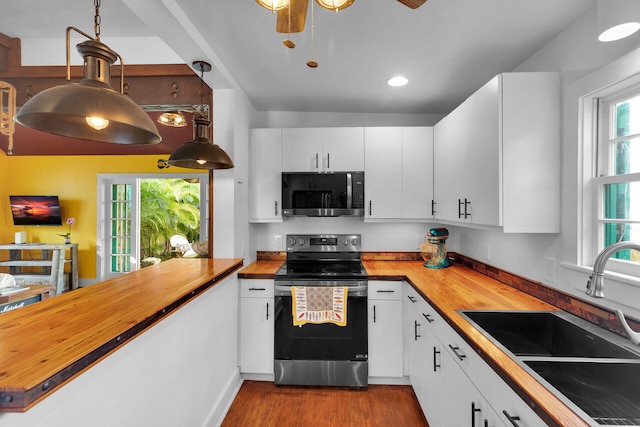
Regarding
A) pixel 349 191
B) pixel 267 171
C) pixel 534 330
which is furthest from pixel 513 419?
pixel 267 171

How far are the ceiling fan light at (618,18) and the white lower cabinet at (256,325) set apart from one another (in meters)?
2.37

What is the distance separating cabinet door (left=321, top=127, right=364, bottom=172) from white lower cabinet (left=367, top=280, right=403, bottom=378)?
→ 1.14 m

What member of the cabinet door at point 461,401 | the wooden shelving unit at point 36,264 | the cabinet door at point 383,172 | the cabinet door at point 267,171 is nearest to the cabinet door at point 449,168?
the cabinet door at point 383,172

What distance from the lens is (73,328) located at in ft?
3.24

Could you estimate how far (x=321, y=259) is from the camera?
3.09m

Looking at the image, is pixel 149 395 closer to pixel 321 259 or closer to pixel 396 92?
pixel 321 259

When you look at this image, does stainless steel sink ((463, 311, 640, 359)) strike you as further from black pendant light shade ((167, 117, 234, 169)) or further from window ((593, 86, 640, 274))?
black pendant light shade ((167, 117, 234, 169))

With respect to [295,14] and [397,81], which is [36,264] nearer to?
[295,14]

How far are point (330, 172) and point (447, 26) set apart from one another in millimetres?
1452

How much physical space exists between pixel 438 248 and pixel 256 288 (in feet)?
5.48

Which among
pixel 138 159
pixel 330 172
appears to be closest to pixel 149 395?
pixel 330 172

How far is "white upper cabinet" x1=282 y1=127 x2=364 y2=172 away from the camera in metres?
2.88

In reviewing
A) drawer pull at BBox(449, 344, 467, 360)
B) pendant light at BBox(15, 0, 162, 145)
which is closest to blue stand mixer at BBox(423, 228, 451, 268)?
drawer pull at BBox(449, 344, 467, 360)

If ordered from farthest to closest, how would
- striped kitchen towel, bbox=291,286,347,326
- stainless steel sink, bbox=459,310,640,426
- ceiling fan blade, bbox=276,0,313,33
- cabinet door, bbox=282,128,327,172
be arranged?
cabinet door, bbox=282,128,327,172 → striped kitchen towel, bbox=291,286,347,326 → ceiling fan blade, bbox=276,0,313,33 → stainless steel sink, bbox=459,310,640,426
